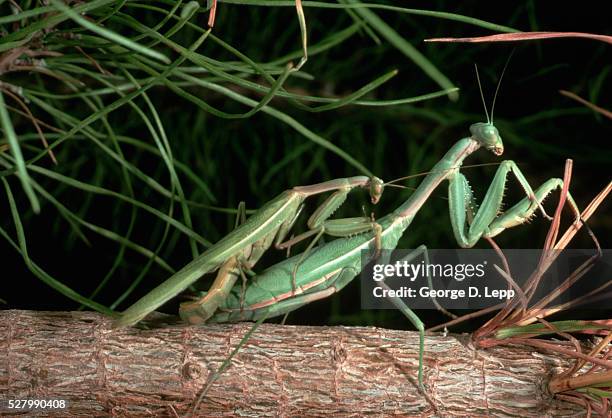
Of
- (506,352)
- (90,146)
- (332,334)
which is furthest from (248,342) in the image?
(90,146)

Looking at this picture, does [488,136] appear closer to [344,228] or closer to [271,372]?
[344,228]

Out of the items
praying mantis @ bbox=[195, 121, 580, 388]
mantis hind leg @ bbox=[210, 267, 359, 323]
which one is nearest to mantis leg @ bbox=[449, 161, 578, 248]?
praying mantis @ bbox=[195, 121, 580, 388]

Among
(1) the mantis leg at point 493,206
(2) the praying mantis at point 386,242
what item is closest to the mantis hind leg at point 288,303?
(2) the praying mantis at point 386,242

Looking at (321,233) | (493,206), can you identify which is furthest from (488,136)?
(321,233)

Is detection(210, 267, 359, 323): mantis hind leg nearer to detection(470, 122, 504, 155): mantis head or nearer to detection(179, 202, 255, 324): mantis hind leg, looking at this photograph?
Result: detection(179, 202, 255, 324): mantis hind leg

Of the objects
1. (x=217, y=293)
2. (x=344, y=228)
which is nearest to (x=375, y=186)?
(x=344, y=228)

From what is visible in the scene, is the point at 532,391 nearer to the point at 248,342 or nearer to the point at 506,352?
the point at 506,352

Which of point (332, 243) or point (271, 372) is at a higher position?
point (332, 243)
